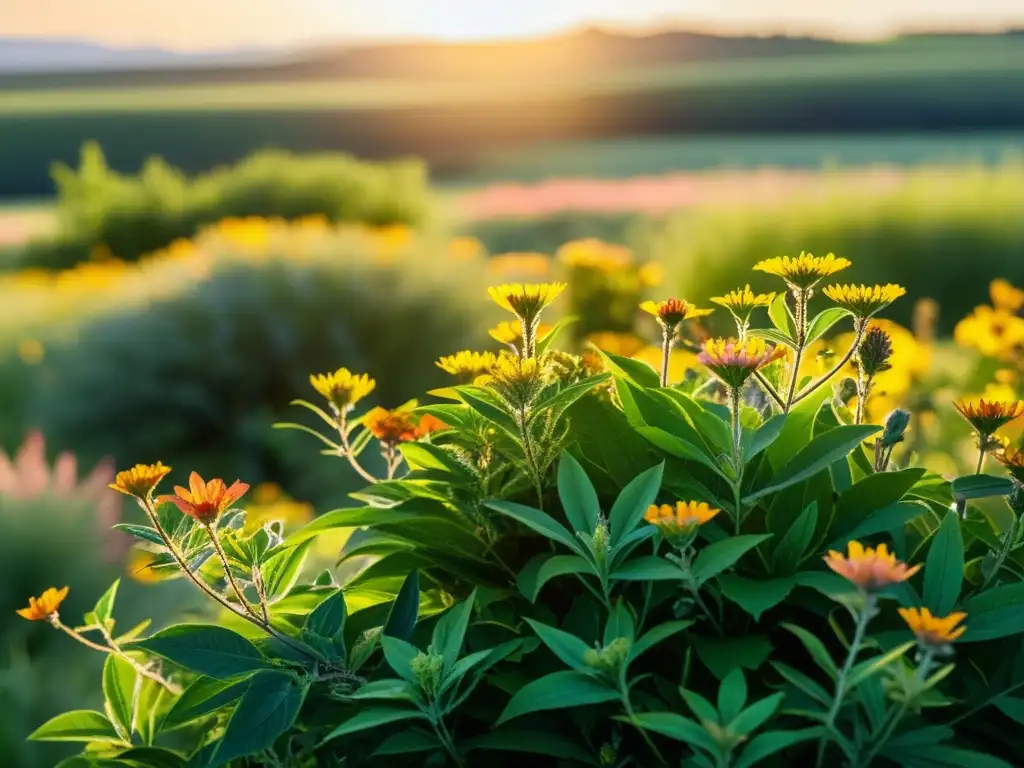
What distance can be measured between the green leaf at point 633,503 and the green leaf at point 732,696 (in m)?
0.16

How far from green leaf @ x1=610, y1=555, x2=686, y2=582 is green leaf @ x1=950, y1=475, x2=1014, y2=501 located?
34cm

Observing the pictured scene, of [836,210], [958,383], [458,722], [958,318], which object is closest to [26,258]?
[836,210]

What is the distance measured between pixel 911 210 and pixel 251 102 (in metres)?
30.1

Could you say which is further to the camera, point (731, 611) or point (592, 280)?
point (592, 280)

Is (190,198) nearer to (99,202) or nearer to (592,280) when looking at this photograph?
(99,202)

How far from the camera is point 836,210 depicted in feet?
24.3

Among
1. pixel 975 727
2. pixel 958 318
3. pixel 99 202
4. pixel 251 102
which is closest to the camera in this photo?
pixel 975 727

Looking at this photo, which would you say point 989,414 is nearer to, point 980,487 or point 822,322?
point 980,487

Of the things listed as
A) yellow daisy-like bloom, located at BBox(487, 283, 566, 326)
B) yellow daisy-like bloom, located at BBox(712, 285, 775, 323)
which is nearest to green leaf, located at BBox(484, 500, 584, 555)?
yellow daisy-like bloom, located at BBox(487, 283, 566, 326)

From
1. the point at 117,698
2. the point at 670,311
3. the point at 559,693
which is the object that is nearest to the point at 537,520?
the point at 559,693

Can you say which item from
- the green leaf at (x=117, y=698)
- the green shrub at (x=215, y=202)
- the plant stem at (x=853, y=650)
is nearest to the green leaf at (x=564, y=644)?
the plant stem at (x=853, y=650)

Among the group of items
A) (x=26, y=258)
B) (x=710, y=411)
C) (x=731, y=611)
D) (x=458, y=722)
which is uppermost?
(x=710, y=411)

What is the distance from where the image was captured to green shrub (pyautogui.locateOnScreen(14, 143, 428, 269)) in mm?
9719

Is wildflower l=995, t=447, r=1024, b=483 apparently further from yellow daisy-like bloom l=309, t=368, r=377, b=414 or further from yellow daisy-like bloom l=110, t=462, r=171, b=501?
yellow daisy-like bloom l=110, t=462, r=171, b=501
